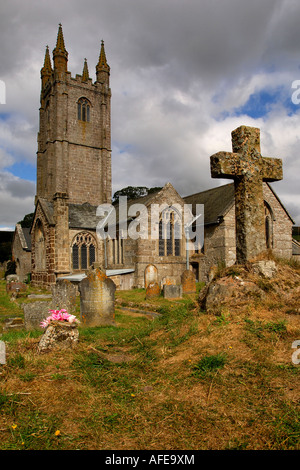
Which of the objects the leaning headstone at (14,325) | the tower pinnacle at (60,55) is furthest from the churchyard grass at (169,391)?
the tower pinnacle at (60,55)

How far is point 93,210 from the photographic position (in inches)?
1182

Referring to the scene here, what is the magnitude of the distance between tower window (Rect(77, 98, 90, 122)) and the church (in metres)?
0.11

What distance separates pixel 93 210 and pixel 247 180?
2443 cm

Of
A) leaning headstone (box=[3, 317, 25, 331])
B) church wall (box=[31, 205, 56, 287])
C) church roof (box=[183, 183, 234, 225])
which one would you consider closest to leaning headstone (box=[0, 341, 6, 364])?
leaning headstone (box=[3, 317, 25, 331])

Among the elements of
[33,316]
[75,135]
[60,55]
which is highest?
[60,55]

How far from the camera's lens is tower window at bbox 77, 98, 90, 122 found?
122 ft

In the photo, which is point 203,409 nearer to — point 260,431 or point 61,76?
point 260,431

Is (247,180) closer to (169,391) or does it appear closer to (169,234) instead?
(169,391)

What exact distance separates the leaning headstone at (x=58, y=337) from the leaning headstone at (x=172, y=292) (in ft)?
32.7

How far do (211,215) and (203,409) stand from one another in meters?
20.8

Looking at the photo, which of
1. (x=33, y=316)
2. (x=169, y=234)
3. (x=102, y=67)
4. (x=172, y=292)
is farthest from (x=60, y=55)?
(x=33, y=316)

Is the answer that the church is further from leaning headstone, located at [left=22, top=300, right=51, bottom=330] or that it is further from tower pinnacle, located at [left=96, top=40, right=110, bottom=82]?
leaning headstone, located at [left=22, top=300, right=51, bottom=330]

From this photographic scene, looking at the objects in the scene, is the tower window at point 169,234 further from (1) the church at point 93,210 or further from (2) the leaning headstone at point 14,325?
(2) the leaning headstone at point 14,325

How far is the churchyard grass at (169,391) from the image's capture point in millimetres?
2838
